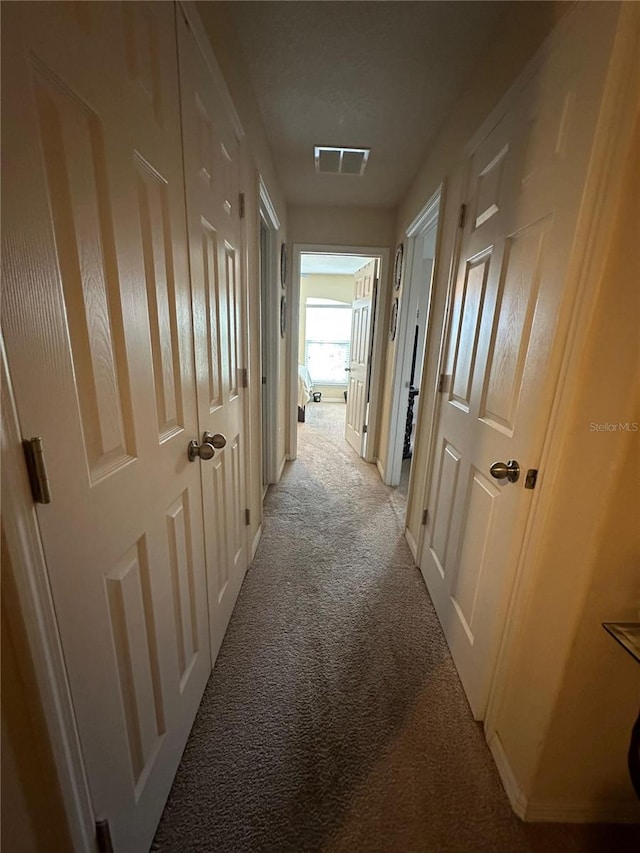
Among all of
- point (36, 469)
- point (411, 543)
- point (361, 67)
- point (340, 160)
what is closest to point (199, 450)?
point (36, 469)

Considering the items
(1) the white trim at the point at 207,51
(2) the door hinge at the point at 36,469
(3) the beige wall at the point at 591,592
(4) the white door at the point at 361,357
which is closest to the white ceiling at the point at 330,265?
(4) the white door at the point at 361,357

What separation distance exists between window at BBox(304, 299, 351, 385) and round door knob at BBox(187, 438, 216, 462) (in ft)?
19.4

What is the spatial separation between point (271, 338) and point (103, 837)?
102 inches

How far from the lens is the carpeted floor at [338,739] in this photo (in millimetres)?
989

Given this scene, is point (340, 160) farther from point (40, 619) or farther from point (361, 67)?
point (40, 619)

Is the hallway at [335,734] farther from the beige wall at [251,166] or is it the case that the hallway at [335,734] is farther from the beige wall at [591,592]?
the beige wall at [251,166]

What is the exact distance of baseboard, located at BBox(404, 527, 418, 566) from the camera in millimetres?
2156

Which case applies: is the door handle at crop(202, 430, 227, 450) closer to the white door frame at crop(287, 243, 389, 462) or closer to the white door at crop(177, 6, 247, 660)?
the white door at crop(177, 6, 247, 660)

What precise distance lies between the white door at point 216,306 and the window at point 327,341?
5.41 metres

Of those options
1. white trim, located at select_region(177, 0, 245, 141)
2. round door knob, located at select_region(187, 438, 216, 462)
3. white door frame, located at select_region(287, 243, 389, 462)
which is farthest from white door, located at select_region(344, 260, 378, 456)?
round door knob, located at select_region(187, 438, 216, 462)

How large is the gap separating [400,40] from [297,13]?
40cm

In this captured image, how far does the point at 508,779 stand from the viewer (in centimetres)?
109

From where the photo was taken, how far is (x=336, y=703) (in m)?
1.33

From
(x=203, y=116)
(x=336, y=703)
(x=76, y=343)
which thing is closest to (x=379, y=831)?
(x=336, y=703)
